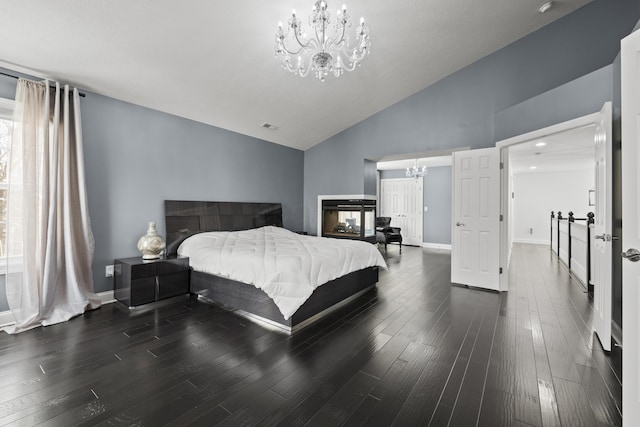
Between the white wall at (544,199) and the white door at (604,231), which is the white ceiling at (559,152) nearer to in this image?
the white wall at (544,199)

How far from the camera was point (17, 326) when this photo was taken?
2520 mm

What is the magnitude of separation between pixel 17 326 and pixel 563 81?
6486 millimetres

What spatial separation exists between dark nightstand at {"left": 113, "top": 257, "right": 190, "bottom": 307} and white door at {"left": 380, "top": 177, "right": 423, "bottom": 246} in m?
6.70

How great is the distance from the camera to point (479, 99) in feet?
14.1

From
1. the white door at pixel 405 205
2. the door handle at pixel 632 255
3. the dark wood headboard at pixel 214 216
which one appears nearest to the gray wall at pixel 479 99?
the dark wood headboard at pixel 214 216

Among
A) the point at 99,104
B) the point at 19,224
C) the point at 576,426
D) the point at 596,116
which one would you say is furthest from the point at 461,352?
the point at 99,104

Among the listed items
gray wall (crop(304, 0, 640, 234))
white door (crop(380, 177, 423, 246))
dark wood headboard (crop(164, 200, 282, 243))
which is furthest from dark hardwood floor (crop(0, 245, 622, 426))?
white door (crop(380, 177, 423, 246))

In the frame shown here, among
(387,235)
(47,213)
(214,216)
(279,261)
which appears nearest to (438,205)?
(387,235)

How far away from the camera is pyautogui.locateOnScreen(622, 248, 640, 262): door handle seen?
1268mm

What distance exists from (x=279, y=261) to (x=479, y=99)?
12.9ft

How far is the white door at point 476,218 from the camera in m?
3.82

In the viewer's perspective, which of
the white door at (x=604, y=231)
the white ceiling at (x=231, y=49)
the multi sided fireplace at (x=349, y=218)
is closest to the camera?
the white door at (x=604, y=231)

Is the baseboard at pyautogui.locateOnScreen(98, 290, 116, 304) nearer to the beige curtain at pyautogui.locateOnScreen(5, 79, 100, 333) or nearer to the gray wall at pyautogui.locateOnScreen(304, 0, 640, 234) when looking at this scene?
the beige curtain at pyautogui.locateOnScreen(5, 79, 100, 333)

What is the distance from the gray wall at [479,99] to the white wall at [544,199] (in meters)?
6.62
